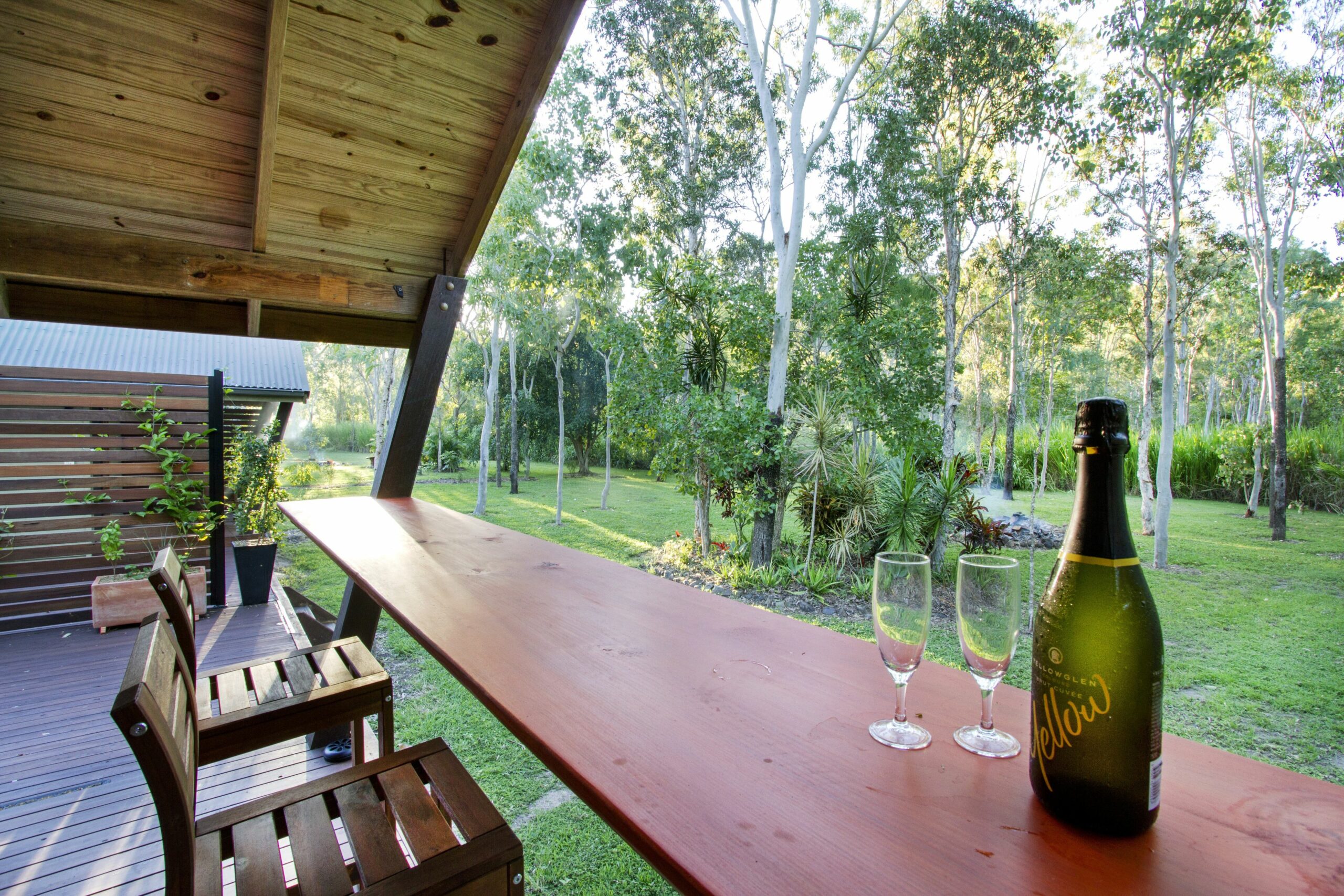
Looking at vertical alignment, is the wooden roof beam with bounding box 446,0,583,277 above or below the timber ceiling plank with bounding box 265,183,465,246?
above

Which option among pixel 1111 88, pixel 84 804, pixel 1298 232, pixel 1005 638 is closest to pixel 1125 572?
pixel 1005 638

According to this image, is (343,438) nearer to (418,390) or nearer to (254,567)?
(254,567)

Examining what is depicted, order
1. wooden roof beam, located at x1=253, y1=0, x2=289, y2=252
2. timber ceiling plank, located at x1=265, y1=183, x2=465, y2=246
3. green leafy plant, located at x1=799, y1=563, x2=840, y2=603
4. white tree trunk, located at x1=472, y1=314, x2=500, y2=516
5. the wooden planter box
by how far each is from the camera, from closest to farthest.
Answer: wooden roof beam, located at x1=253, y1=0, x2=289, y2=252 → timber ceiling plank, located at x1=265, y1=183, x2=465, y2=246 → the wooden planter box → green leafy plant, located at x1=799, y1=563, x2=840, y2=603 → white tree trunk, located at x1=472, y1=314, x2=500, y2=516

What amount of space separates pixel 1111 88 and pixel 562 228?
7.65 meters

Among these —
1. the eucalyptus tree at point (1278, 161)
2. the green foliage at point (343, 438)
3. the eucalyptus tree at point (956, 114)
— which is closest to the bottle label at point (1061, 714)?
the eucalyptus tree at point (956, 114)

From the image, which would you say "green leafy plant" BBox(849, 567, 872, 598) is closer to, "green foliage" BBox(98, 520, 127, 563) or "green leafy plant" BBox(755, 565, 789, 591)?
"green leafy plant" BBox(755, 565, 789, 591)

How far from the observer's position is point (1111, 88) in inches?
306

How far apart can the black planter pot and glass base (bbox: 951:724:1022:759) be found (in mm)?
4859

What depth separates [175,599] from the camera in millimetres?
1244

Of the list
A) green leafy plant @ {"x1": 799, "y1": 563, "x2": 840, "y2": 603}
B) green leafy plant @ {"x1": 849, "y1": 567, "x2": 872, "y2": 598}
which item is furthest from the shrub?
green leafy plant @ {"x1": 799, "y1": 563, "x2": 840, "y2": 603}

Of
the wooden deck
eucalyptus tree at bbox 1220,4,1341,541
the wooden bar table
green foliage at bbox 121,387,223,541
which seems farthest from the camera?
eucalyptus tree at bbox 1220,4,1341,541

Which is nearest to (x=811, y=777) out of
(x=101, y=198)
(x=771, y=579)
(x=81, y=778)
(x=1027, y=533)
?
(x=101, y=198)

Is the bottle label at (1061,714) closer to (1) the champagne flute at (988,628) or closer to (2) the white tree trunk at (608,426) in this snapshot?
(1) the champagne flute at (988,628)

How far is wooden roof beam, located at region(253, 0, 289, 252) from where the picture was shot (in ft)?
4.91
